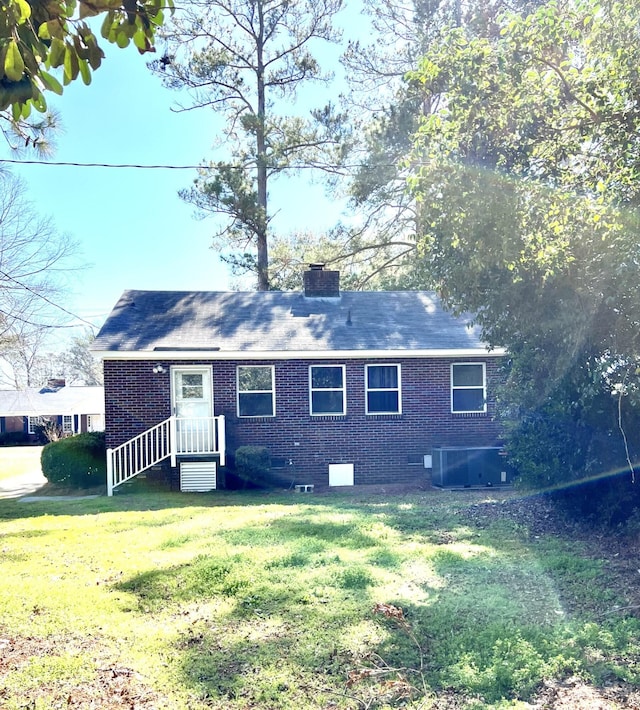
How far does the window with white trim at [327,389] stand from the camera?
13797mm

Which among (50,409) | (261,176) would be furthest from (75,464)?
(50,409)

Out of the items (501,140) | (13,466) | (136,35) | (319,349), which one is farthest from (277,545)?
(13,466)

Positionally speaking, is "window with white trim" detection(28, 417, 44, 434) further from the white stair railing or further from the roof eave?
the roof eave

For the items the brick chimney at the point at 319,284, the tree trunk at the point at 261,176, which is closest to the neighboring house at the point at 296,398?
the brick chimney at the point at 319,284

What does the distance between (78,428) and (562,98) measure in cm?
3766

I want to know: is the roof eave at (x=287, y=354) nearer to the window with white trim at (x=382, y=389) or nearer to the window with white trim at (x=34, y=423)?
the window with white trim at (x=382, y=389)

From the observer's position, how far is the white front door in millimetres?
13195

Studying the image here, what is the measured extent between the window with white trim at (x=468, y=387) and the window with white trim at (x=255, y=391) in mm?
4261

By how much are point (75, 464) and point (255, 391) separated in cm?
440

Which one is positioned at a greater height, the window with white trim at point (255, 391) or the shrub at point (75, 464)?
the window with white trim at point (255, 391)

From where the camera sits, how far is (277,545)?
23.0ft

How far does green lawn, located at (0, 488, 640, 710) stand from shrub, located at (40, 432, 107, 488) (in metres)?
5.71

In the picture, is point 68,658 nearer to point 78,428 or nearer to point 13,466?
point 13,466

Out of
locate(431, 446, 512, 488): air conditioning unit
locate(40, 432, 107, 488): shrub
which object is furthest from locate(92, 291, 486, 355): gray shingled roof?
locate(40, 432, 107, 488): shrub
